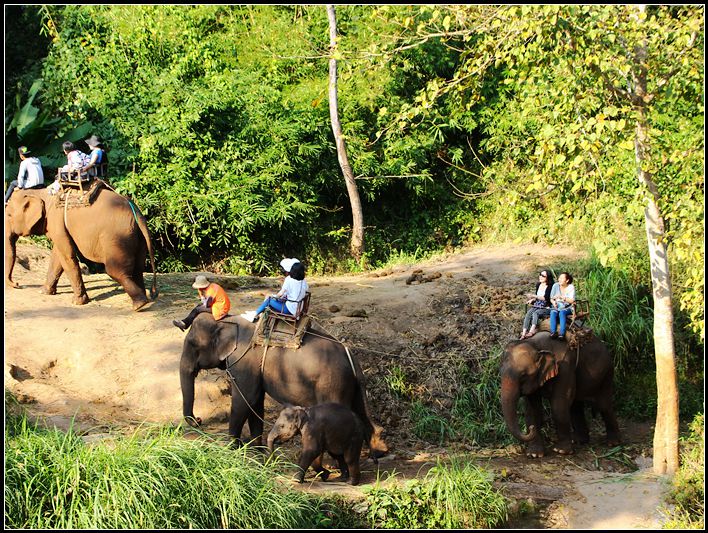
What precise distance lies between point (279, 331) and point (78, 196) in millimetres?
3700

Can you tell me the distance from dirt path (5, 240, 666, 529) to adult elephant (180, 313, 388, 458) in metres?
0.61

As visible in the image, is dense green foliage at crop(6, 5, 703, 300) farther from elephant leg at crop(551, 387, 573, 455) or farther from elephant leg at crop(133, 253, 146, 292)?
elephant leg at crop(551, 387, 573, 455)

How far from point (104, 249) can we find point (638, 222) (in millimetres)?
6997

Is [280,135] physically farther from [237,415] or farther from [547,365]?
[237,415]

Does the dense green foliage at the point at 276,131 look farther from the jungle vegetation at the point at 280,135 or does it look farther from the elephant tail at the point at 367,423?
the elephant tail at the point at 367,423

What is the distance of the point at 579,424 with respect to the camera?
11219 mm

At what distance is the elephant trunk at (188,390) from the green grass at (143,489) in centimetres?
146

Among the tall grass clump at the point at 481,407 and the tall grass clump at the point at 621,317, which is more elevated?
the tall grass clump at the point at 621,317

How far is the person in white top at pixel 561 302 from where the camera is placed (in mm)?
10609

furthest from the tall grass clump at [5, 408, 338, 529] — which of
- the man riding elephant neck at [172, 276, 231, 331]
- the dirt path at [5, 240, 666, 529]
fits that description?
the man riding elephant neck at [172, 276, 231, 331]

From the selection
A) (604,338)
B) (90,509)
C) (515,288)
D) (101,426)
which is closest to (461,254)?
(515,288)

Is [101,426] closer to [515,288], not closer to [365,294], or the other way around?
[365,294]

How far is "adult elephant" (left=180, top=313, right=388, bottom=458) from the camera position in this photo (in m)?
9.37

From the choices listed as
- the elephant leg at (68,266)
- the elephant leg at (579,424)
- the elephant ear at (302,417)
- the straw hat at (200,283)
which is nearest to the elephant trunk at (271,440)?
the elephant ear at (302,417)
